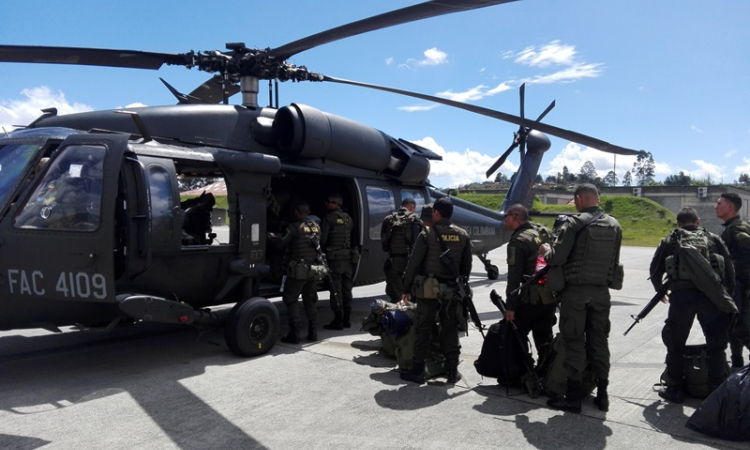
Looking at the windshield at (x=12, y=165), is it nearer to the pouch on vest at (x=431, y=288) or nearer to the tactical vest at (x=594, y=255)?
the pouch on vest at (x=431, y=288)

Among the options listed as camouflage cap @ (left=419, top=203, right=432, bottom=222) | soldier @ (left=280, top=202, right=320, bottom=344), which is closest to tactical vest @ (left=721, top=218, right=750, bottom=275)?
camouflage cap @ (left=419, top=203, right=432, bottom=222)

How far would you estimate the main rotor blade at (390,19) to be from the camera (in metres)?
4.43

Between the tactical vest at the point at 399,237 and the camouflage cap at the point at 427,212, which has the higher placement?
the camouflage cap at the point at 427,212

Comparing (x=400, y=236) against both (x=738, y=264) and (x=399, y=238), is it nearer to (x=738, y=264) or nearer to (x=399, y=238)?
(x=399, y=238)

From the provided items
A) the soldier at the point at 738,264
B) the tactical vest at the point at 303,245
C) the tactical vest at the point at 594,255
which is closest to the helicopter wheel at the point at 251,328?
the tactical vest at the point at 303,245

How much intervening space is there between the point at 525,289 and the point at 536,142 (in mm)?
8304

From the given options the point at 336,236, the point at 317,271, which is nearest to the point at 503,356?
the point at 317,271

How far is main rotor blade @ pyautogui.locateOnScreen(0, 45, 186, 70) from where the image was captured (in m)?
5.56

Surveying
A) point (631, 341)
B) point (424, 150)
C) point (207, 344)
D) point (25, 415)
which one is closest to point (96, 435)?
point (25, 415)

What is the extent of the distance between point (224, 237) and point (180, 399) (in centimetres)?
244

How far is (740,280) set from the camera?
518 centimetres

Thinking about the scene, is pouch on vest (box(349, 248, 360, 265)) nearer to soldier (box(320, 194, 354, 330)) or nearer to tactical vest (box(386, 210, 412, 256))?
soldier (box(320, 194, 354, 330))

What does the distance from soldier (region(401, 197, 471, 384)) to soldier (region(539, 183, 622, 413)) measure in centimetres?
91

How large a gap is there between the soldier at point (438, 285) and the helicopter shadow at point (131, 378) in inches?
64.2
